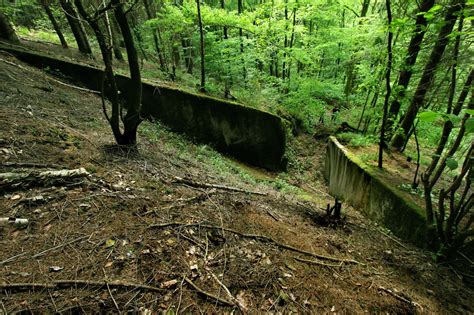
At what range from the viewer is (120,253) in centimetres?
219

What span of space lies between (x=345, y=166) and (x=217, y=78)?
22.2 feet

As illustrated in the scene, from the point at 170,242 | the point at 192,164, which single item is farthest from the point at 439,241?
the point at 192,164

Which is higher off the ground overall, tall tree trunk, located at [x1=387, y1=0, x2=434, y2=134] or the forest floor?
tall tree trunk, located at [x1=387, y1=0, x2=434, y2=134]

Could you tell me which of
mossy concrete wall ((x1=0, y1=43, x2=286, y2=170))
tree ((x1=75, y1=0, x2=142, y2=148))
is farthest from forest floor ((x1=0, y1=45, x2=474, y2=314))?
mossy concrete wall ((x1=0, y1=43, x2=286, y2=170))

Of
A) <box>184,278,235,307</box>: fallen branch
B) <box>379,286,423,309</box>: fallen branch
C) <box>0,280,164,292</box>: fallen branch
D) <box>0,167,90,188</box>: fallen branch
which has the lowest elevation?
<box>379,286,423,309</box>: fallen branch

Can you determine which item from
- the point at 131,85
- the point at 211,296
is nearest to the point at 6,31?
the point at 131,85

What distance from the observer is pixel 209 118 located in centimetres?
813

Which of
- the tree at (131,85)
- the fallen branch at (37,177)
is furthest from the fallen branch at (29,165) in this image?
the tree at (131,85)

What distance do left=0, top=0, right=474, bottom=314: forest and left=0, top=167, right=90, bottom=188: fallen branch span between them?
0.05m

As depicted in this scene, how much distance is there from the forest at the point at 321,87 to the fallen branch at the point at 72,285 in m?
0.09

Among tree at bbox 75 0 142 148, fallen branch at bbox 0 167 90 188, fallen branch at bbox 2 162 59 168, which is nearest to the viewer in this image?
fallen branch at bbox 0 167 90 188

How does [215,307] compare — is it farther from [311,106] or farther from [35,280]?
[311,106]

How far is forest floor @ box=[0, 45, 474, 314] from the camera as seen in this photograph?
6.22ft

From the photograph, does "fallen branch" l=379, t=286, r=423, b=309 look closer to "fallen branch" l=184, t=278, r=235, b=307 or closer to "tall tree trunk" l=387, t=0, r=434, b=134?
"fallen branch" l=184, t=278, r=235, b=307
